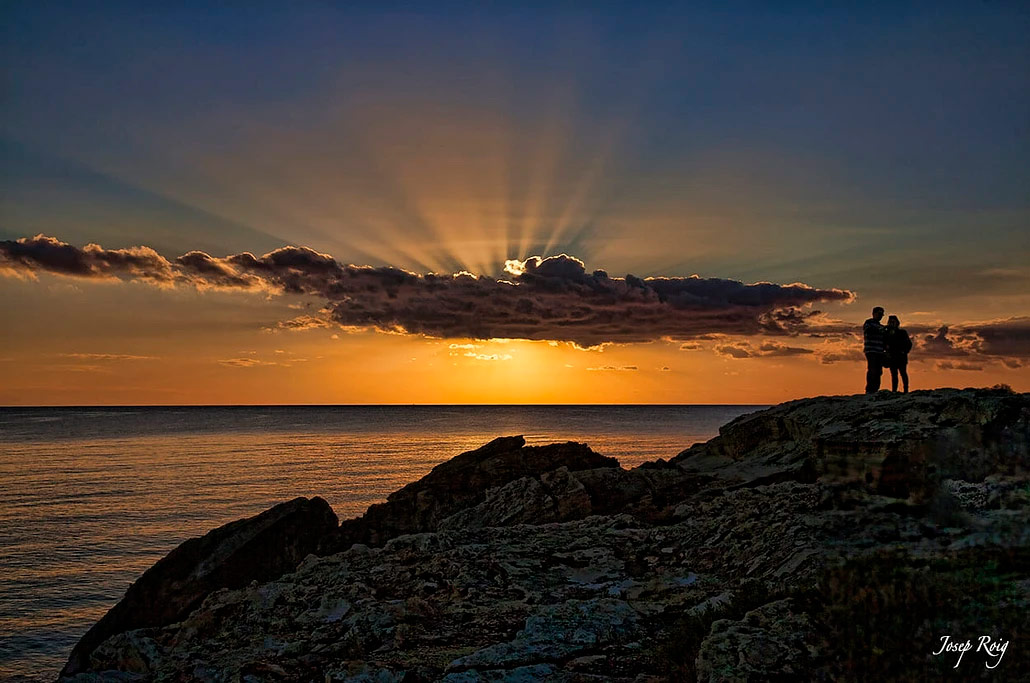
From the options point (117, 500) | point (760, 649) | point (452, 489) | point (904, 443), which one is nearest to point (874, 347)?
point (904, 443)

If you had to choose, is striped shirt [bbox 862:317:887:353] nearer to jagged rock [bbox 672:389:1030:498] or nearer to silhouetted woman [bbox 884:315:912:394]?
silhouetted woman [bbox 884:315:912:394]

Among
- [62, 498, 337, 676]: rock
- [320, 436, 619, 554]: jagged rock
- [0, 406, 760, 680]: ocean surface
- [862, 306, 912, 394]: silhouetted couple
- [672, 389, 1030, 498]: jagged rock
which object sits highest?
[862, 306, 912, 394]: silhouetted couple

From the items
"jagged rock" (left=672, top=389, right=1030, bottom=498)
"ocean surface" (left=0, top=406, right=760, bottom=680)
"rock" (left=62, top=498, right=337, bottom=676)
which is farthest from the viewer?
"ocean surface" (left=0, top=406, right=760, bottom=680)

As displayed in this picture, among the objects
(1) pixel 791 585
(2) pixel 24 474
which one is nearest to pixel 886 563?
(1) pixel 791 585

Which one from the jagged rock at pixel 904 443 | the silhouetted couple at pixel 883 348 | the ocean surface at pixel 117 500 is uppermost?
the silhouetted couple at pixel 883 348

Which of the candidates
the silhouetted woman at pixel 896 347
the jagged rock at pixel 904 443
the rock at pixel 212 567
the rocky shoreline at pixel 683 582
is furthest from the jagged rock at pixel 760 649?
the silhouetted woman at pixel 896 347

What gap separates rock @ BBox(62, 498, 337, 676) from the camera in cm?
2025

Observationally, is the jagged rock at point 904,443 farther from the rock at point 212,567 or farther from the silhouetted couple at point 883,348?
the rock at point 212,567

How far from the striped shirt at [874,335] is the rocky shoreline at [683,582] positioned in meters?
3.84

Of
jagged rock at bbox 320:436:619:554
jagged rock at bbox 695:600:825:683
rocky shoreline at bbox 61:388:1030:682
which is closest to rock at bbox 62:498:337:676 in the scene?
rocky shoreline at bbox 61:388:1030:682

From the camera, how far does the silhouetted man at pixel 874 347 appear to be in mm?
24031

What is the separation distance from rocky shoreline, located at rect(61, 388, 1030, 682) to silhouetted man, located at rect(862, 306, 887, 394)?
12.6 feet

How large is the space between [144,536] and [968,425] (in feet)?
132

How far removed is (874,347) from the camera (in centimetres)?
2406
